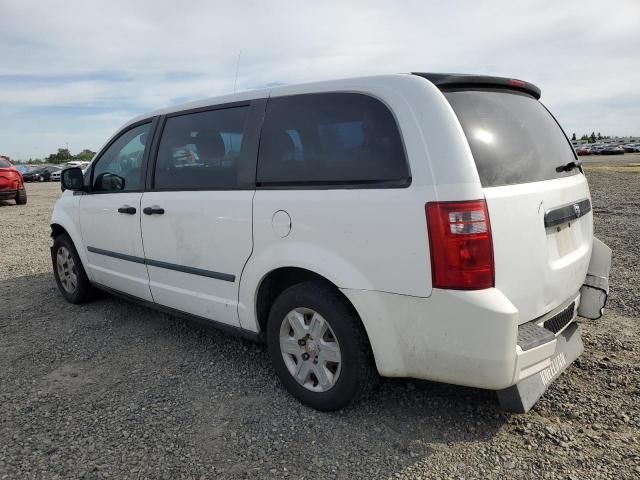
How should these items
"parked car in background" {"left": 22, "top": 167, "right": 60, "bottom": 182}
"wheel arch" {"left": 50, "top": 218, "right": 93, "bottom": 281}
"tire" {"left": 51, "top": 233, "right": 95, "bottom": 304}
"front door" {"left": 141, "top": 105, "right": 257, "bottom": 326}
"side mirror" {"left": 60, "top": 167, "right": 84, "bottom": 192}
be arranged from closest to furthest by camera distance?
"front door" {"left": 141, "top": 105, "right": 257, "bottom": 326} → "side mirror" {"left": 60, "top": 167, "right": 84, "bottom": 192} → "wheel arch" {"left": 50, "top": 218, "right": 93, "bottom": 281} → "tire" {"left": 51, "top": 233, "right": 95, "bottom": 304} → "parked car in background" {"left": 22, "top": 167, "right": 60, "bottom": 182}

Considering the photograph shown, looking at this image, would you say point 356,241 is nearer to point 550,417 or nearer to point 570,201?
point 570,201

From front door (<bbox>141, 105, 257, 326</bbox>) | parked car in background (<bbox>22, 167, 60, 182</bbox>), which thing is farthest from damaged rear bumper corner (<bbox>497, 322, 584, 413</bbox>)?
parked car in background (<bbox>22, 167, 60, 182</bbox>)

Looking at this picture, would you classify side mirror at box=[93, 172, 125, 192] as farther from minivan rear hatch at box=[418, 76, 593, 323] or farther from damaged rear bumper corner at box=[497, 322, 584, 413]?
damaged rear bumper corner at box=[497, 322, 584, 413]

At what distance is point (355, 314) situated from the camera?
2641 millimetres

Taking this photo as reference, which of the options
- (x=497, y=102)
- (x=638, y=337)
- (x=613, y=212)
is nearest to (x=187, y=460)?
(x=497, y=102)

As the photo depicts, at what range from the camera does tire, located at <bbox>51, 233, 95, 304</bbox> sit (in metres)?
4.80

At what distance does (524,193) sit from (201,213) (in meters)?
1.94

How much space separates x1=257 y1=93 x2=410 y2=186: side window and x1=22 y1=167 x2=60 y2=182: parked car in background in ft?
125

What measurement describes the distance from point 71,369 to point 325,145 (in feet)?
7.85

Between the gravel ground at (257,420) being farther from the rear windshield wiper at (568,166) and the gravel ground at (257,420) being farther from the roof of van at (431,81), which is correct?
the roof of van at (431,81)

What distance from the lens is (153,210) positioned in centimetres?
361

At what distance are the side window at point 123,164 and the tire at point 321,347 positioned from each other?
1753mm

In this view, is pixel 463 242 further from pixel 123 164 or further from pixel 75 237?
pixel 75 237

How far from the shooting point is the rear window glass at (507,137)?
2374 millimetres
